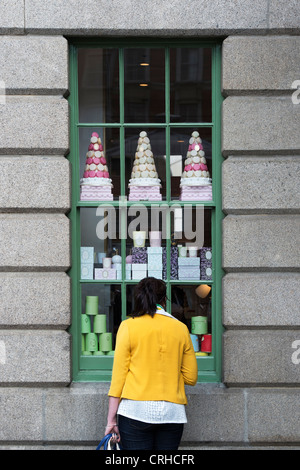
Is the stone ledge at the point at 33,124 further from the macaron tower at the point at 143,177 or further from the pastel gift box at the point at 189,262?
the pastel gift box at the point at 189,262

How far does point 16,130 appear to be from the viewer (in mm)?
5508

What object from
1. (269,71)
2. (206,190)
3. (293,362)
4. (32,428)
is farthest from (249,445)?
(269,71)

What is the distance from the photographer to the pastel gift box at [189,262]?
584cm

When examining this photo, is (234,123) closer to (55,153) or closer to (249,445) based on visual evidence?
→ (55,153)

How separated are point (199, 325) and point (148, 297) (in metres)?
1.77

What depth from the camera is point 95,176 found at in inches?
230

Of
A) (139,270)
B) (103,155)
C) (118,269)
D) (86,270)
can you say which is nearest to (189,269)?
(139,270)

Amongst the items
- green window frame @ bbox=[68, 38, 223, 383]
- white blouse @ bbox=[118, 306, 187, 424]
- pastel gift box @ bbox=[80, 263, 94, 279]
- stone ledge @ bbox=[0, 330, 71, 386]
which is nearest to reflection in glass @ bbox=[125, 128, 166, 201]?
green window frame @ bbox=[68, 38, 223, 383]

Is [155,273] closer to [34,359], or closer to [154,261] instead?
[154,261]

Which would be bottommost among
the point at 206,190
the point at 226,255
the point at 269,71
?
the point at 226,255

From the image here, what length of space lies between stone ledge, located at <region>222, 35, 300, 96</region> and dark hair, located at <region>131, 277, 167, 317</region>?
2.32 meters

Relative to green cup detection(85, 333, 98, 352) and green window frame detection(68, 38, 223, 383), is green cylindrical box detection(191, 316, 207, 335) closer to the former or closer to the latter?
Result: green window frame detection(68, 38, 223, 383)

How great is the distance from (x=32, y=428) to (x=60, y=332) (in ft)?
3.20

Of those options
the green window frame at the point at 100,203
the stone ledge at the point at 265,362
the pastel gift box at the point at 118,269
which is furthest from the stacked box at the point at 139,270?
the stone ledge at the point at 265,362
